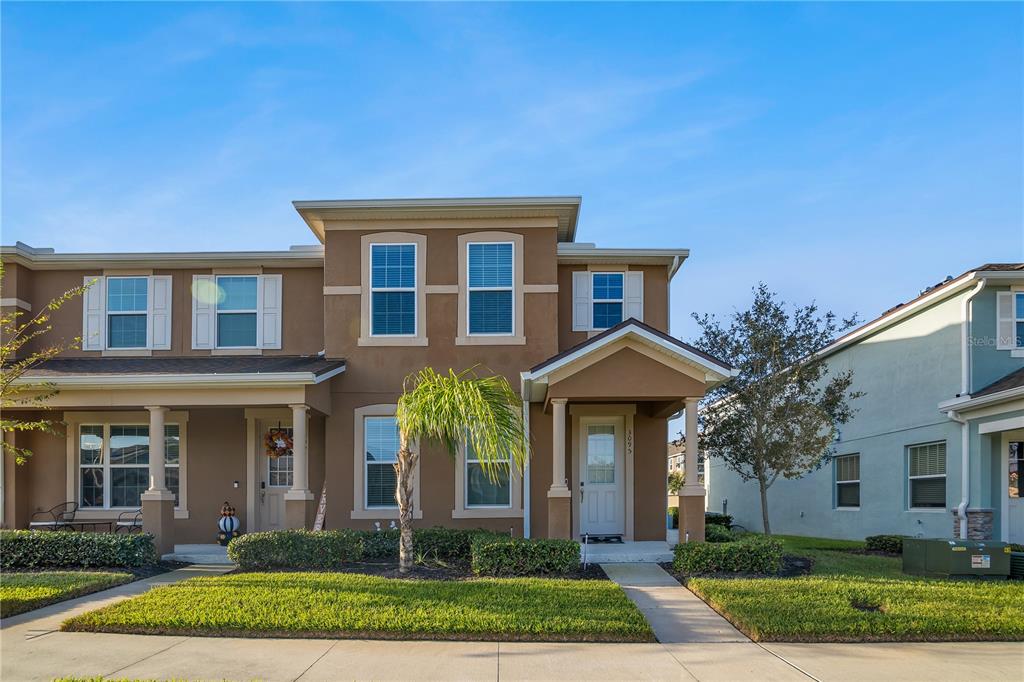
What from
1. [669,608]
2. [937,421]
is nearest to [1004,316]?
[937,421]

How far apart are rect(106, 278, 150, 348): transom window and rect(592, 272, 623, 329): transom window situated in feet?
30.8

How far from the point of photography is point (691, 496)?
522 inches

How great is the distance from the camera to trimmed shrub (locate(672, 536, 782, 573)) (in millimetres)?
11773

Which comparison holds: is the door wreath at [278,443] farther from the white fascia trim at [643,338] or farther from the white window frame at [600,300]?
the white window frame at [600,300]

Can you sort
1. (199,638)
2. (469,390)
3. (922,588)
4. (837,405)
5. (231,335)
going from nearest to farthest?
(199,638), (922,588), (469,390), (231,335), (837,405)

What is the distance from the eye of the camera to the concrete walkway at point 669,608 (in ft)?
28.3

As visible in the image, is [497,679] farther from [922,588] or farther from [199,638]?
[922,588]

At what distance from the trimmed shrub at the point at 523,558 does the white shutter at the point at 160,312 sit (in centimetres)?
861

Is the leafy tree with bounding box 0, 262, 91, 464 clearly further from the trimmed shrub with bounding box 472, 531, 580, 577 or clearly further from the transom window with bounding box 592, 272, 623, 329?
the transom window with bounding box 592, 272, 623, 329

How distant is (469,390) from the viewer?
11.2 metres

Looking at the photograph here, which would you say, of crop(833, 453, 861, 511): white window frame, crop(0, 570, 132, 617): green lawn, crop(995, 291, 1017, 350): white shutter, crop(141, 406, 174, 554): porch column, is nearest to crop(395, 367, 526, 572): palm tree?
crop(0, 570, 132, 617): green lawn

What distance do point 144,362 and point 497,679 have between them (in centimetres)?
1134

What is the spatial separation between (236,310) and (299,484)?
4.44 m

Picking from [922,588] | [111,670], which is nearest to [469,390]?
[111,670]
